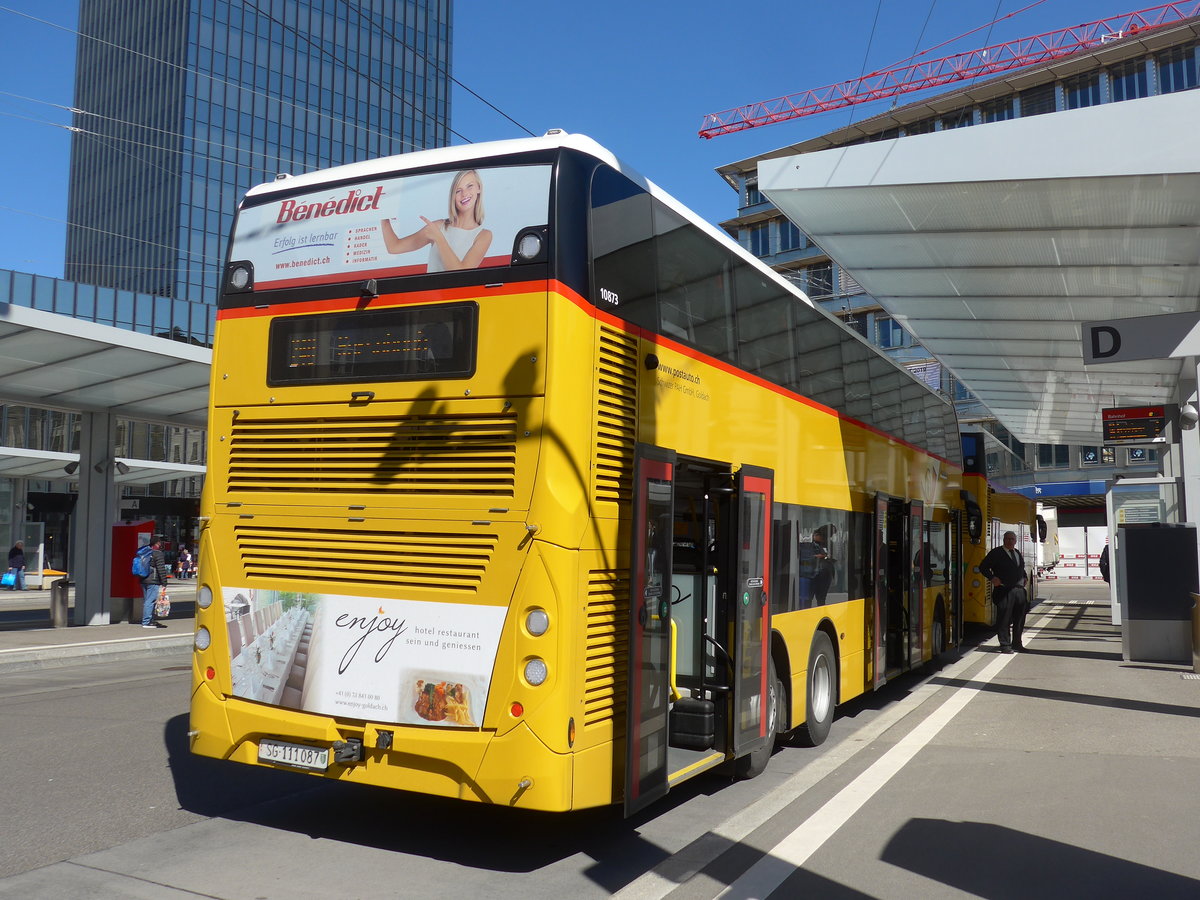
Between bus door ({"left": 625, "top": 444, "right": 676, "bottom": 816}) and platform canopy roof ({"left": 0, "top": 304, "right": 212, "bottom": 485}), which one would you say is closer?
bus door ({"left": 625, "top": 444, "right": 676, "bottom": 816})

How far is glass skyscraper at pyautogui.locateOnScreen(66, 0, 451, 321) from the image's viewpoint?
243 feet

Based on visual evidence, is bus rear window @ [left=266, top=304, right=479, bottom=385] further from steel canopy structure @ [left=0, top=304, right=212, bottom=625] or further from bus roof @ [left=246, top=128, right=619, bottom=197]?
steel canopy structure @ [left=0, top=304, right=212, bottom=625]

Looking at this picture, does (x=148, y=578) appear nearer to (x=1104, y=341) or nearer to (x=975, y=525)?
(x=975, y=525)

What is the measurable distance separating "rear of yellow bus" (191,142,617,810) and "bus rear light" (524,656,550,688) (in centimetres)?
1

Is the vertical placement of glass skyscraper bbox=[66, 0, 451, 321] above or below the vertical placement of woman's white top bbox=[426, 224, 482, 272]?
above

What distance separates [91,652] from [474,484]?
1250cm

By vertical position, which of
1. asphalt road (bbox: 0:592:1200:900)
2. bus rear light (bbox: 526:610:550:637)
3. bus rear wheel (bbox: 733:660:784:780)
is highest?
bus rear light (bbox: 526:610:550:637)

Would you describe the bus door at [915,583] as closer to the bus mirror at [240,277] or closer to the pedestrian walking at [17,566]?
the bus mirror at [240,277]

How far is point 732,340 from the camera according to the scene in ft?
24.2

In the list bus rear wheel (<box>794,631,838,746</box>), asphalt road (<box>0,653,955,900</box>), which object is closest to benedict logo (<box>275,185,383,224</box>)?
asphalt road (<box>0,653,955,900</box>)

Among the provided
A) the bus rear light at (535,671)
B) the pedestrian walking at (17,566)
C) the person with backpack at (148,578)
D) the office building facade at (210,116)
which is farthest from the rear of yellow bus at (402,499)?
the office building facade at (210,116)

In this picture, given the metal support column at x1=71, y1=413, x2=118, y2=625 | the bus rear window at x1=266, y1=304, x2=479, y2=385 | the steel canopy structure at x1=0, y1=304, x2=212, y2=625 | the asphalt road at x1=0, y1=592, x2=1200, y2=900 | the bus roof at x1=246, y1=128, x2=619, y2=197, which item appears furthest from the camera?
the metal support column at x1=71, y1=413, x2=118, y2=625

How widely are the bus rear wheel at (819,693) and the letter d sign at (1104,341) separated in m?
6.12

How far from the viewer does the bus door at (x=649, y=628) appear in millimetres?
5695
